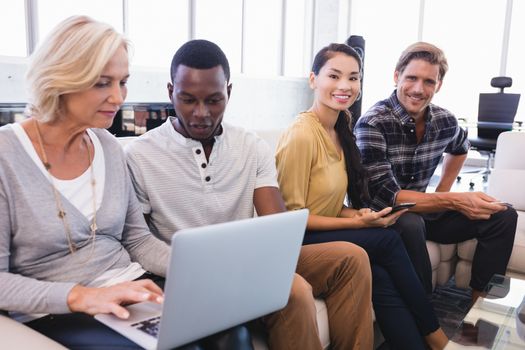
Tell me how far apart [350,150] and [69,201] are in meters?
1.10

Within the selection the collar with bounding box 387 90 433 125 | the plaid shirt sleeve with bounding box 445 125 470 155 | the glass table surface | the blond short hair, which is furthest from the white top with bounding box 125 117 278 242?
the plaid shirt sleeve with bounding box 445 125 470 155

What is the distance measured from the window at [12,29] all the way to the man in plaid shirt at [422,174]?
2789mm

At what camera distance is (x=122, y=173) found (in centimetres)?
127

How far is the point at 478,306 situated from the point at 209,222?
2.93 feet

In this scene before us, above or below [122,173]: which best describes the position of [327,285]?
below

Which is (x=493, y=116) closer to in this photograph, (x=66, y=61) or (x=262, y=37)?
A: (x=262, y=37)

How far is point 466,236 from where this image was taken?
6.91 feet

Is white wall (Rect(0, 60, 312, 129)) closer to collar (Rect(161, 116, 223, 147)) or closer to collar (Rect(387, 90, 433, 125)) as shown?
collar (Rect(161, 116, 223, 147))

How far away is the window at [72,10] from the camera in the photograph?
3.76m

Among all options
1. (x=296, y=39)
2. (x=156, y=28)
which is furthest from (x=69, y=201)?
(x=296, y=39)

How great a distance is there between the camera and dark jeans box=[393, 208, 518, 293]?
1876 mm

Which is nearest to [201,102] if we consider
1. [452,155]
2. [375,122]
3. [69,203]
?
[69,203]

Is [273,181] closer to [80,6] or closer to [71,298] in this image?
[71,298]

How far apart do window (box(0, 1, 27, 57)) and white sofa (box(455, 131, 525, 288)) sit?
3334 mm
